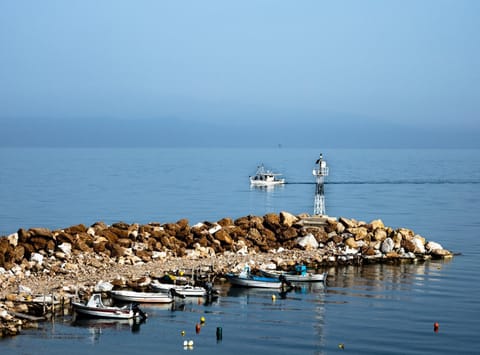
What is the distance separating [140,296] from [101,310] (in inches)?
162

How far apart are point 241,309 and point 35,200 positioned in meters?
82.7

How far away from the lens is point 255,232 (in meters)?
67.2

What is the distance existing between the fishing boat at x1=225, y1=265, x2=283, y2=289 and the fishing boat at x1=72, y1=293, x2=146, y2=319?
10915 millimetres

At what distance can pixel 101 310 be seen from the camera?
43.9 m

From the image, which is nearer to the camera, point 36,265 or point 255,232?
point 36,265

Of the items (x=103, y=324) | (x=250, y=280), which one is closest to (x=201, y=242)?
(x=250, y=280)

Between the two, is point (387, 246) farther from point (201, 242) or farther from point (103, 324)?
point (103, 324)

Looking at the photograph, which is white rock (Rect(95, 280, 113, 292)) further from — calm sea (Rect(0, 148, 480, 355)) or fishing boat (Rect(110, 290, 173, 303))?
calm sea (Rect(0, 148, 480, 355))

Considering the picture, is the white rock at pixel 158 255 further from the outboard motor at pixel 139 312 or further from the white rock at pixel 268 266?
the outboard motor at pixel 139 312

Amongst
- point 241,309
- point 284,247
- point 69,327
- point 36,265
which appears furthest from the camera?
point 284,247

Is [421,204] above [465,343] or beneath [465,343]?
above

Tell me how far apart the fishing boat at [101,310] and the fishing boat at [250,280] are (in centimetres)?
1091

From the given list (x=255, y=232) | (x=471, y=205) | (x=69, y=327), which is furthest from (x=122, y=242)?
(x=471, y=205)

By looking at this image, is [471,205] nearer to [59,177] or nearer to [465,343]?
[465,343]
